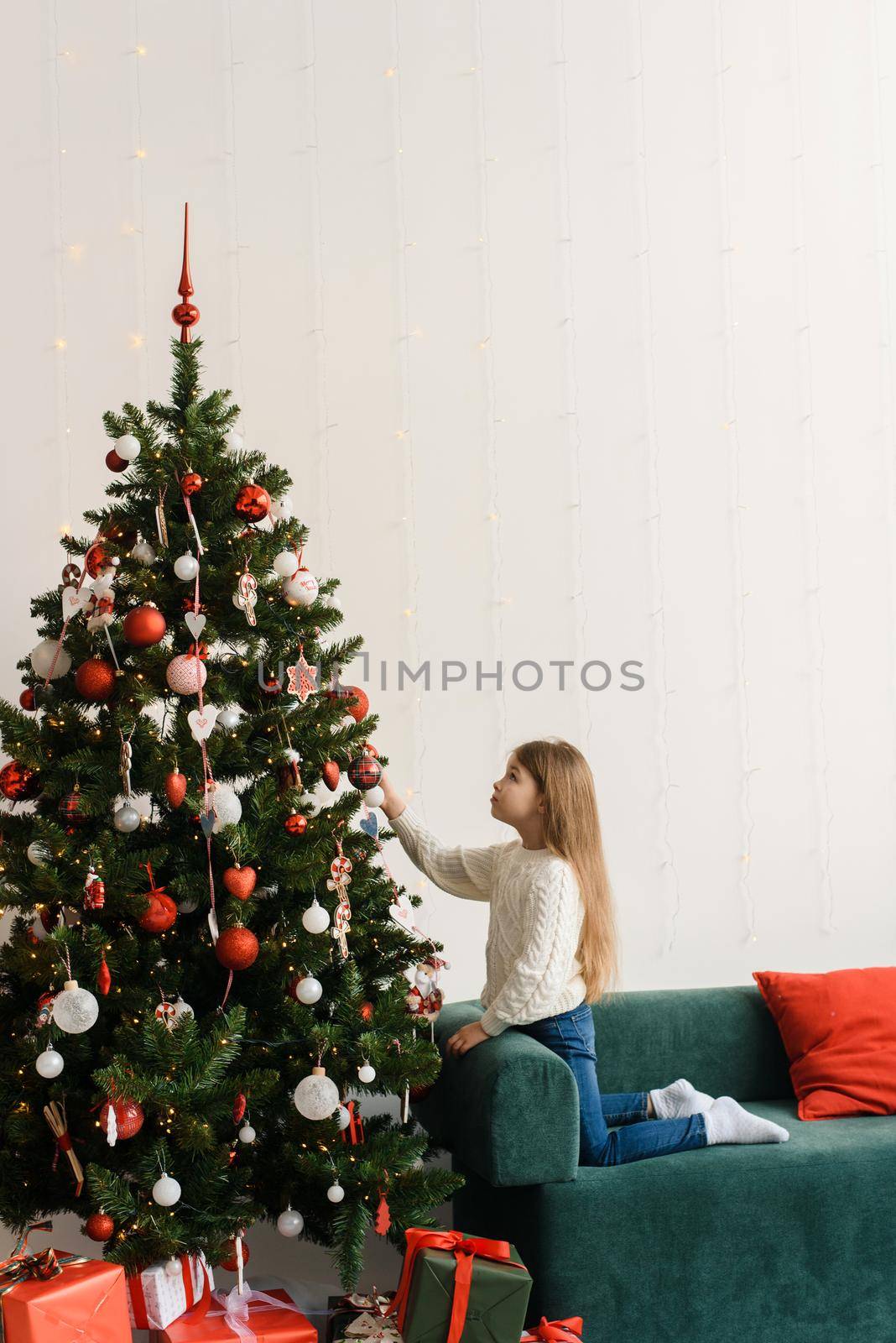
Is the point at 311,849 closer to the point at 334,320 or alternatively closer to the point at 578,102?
the point at 334,320

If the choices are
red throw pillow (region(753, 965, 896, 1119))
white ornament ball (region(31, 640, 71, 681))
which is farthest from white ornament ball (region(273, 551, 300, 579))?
red throw pillow (region(753, 965, 896, 1119))

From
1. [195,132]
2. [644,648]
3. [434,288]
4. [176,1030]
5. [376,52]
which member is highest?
[376,52]

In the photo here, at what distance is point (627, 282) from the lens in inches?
128

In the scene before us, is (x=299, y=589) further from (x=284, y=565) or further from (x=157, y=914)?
(x=157, y=914)

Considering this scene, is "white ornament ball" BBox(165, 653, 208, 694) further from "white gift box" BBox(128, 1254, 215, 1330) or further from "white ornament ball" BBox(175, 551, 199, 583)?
"white gift box" BBox(128, 1254, 215, 1330)

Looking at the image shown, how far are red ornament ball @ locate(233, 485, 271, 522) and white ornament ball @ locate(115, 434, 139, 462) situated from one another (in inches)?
7.3

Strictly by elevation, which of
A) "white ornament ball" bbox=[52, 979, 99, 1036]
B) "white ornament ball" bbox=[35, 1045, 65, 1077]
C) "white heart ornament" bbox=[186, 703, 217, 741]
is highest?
"white heart ornament" bbox=[186, 703, 217, 741]

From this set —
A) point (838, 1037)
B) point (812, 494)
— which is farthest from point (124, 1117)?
point (812, 494)

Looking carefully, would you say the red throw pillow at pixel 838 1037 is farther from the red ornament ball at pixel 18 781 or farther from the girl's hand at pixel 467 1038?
the red ornament ball at pixel 18 781

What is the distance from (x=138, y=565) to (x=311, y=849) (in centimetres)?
56

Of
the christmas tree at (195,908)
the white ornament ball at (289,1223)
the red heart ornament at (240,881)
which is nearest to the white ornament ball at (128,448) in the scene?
the christmas tree at (195,908)

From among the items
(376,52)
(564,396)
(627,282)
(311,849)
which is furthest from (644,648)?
(376,52)

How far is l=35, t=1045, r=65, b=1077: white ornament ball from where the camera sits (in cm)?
182

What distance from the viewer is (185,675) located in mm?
1946
